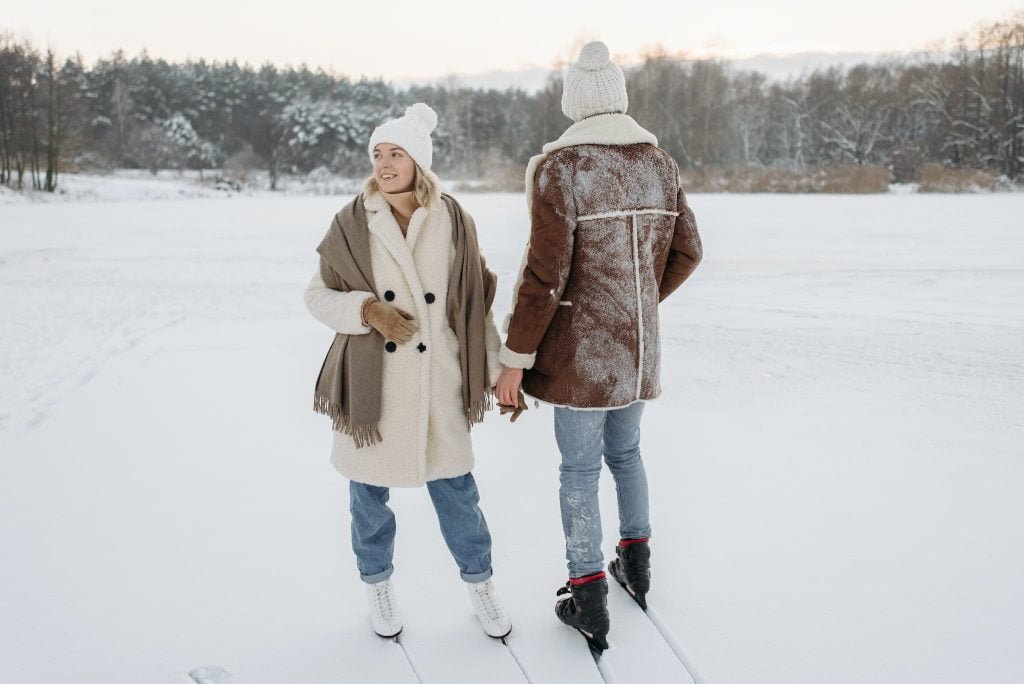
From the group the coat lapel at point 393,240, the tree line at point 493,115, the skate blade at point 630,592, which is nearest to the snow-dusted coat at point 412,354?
the coat lapel at point 393,240

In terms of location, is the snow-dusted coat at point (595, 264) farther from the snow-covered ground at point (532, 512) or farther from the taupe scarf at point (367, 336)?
the snow-covered ground at point (532, 512)

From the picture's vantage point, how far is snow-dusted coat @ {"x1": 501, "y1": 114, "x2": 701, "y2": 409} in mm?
1893

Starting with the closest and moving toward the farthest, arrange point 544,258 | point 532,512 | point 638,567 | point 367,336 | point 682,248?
point 544,258
point 367,336
point 682,248
point 638,567
point 532,512

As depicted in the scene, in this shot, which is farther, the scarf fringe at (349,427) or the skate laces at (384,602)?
the skate laces at (384,602)

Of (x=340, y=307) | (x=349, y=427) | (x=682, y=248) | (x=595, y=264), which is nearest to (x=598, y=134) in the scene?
(x=595, y=264)

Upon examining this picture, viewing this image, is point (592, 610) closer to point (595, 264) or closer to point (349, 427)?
point (349, 427)

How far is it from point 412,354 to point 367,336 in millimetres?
128

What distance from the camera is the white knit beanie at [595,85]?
6.34 ft

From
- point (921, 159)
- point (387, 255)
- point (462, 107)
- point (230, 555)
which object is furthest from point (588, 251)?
point (462, 107)

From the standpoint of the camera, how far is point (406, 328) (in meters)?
1.96

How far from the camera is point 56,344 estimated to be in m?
5.39

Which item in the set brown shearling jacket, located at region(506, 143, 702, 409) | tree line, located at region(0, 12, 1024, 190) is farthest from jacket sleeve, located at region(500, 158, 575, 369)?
tree line, located at region(0, 12, 1024, 190)

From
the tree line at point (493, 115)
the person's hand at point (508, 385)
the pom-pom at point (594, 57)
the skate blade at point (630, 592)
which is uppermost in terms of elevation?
the tree line at point (493, 115)

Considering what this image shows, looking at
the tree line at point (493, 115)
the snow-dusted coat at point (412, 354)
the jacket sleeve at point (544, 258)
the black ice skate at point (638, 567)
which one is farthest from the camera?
the tree line at point (493, 115)
